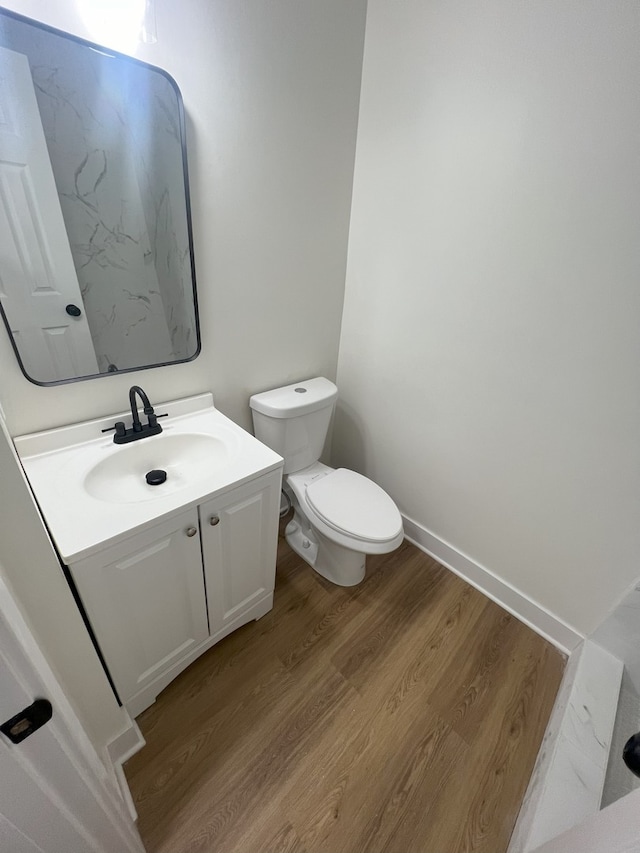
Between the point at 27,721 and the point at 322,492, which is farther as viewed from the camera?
the point at 322,492

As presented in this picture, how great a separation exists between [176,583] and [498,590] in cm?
134

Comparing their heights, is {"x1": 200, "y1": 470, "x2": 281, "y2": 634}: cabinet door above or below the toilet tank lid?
below

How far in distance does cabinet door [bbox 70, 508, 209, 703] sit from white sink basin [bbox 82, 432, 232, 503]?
15 centimetres

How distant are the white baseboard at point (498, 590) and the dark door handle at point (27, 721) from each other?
1597mm

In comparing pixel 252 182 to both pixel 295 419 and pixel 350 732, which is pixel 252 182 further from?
pixel 350 732

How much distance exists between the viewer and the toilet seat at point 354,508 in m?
1.33

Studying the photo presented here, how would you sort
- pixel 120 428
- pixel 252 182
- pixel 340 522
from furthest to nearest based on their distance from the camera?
pixel 340 522
pixel 252 182
pixel 120 428

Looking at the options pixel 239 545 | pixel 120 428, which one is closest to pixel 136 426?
pixel 120 428

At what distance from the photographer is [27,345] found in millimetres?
947

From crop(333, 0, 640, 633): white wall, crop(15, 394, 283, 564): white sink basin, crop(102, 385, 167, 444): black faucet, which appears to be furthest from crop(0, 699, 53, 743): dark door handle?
crop(333, 0, 640, 633): white wall

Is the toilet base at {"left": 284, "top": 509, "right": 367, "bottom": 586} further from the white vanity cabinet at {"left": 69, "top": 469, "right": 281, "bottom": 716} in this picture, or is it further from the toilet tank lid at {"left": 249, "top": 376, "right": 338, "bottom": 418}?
the toilet tank lid at {"left": 249, "top": 376, "right": 338, "bottom": 418}

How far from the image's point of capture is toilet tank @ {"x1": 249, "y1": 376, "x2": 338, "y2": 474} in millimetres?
1440

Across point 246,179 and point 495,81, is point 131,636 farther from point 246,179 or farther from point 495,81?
point 495,81

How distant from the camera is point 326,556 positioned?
1.56 m
